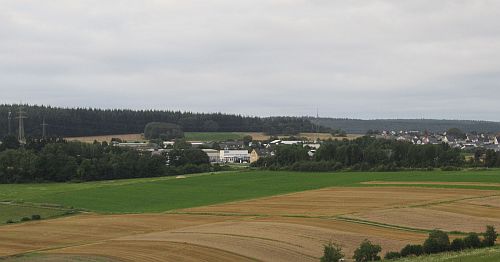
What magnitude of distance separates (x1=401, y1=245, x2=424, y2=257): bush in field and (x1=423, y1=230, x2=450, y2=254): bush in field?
255 mm

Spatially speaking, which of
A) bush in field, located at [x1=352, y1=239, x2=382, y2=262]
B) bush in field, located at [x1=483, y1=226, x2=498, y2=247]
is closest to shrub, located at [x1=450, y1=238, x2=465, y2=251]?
bush in field, located at [x1=483, y1=226, x2=498, y2=247]

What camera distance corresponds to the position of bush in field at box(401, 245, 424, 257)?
32531mm

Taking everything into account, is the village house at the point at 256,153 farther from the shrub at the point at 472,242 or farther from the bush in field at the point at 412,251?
the bush in field at the point at 412,251

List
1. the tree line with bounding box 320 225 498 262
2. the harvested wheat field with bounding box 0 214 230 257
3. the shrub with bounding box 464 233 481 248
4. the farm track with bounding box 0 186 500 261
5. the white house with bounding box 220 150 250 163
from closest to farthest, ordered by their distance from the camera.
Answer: the tree line with bounding box 320 225 498 262 → the shrub with bounding box 464 233 481 248 → the farm track with bounding box 0 186 500 261 → the harvested wheat field with bounding box 0 214 230 257 → the white house with bounding box 220 150 250 163

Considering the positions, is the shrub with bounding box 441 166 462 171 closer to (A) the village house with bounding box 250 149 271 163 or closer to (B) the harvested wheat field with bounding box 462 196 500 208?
(B) the harvested wheat field with bounding box 462 196 500 208

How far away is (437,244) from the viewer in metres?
33.3

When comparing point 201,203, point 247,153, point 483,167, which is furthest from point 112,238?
point 247,153

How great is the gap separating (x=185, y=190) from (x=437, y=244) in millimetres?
54512

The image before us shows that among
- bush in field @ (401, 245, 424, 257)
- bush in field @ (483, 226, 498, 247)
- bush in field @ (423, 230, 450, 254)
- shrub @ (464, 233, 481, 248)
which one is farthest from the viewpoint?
bush in field @ (483, 226, 498, 247)

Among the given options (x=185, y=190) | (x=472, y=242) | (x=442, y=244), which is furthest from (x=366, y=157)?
(x=442, y=244)

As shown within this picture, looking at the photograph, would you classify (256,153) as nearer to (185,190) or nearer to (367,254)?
(185,190)

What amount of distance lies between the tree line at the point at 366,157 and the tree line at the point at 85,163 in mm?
12769

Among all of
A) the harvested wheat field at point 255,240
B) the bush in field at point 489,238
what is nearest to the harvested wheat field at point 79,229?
the harvested wheat field at point 255,240

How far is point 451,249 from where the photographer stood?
33.7m
